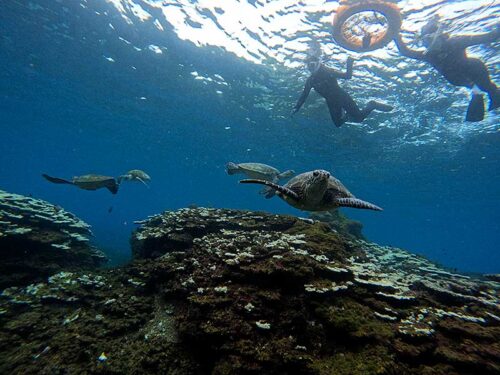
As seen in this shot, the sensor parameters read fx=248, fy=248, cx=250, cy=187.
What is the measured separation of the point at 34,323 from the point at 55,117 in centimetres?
5285

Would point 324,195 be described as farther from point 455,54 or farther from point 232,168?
point 455,54

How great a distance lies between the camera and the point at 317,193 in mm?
4645

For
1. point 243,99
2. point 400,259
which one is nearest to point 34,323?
point 400,259

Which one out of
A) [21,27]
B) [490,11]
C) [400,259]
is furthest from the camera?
[21,27]

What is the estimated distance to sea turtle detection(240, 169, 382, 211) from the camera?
440cm

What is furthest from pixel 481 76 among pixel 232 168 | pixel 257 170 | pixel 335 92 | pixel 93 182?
pixel 93 182

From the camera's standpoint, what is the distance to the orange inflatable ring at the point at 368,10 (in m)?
12.2

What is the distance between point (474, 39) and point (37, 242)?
73.2 ft

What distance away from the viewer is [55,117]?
45688 mm

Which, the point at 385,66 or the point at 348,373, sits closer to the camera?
the point at 348,373

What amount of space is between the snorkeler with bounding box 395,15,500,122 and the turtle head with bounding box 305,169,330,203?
14338 mm

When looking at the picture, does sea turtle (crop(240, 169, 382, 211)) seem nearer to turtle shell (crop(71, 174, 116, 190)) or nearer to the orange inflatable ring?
turtle shell (crop(71, 174, 116, 190))

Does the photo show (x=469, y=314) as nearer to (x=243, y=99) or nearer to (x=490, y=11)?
(x=490, y=11)

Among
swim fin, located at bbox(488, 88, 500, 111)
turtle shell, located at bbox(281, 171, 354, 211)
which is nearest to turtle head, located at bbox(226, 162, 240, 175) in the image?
turtle shell, located at bbox(281, 171, 354, 211)
